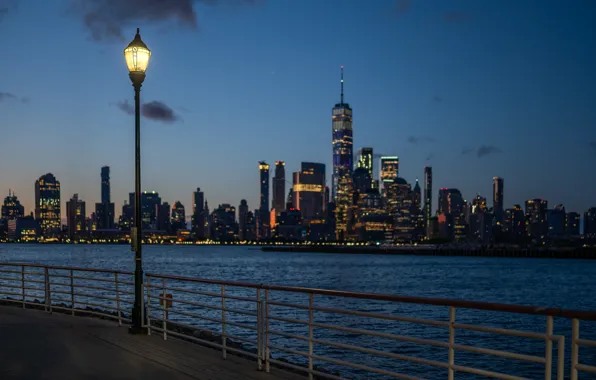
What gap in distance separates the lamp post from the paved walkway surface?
1.52ft

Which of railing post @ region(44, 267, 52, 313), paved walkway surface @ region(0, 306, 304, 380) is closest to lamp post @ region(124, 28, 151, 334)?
paved walkway surface @ region(0, 306, 304, 380)

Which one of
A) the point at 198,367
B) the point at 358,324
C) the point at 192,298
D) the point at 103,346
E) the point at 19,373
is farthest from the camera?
the point at 192,298

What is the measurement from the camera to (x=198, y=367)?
961 centimetres

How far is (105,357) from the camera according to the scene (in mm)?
10266

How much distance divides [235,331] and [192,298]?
16800mm

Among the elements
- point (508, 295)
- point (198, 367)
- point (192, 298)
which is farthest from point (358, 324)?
point (508, 295)

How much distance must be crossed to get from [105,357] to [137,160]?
4.51 metres

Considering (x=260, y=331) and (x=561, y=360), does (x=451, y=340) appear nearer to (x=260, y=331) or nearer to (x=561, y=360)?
(x=561, y=360)

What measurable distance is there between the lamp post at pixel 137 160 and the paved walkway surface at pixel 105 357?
18.2 inches

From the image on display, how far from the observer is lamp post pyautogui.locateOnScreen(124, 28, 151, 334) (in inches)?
507

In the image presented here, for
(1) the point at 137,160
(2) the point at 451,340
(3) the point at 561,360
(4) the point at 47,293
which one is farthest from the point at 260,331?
(4) the point at 47,293

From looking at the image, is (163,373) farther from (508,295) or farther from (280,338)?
(508,295)

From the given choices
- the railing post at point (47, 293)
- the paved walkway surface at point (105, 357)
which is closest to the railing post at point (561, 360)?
the paved walkway surface at point (105, 357)

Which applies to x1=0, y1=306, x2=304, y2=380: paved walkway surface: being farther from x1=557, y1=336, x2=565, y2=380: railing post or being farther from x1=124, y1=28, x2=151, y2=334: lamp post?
x1=557, y1=336, x2=565, y2=380: railing post
